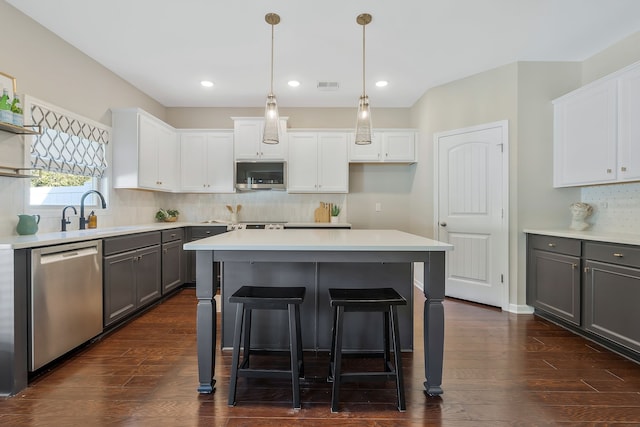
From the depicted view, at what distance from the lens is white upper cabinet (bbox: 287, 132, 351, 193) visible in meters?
4.59

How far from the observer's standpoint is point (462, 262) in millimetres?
3822

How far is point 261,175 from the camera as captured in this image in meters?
4.56

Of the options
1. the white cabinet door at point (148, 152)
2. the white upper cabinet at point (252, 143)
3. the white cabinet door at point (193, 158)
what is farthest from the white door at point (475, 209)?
the white cabinet door at point (148, 152)

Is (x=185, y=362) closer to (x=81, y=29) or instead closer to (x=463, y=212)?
(x=81, y=29)

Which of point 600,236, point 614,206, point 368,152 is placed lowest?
point 600,236

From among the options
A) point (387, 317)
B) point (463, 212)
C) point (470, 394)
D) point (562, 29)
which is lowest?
point (470, 394)

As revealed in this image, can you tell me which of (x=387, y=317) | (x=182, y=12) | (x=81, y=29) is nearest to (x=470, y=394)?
(x=387, y=317)

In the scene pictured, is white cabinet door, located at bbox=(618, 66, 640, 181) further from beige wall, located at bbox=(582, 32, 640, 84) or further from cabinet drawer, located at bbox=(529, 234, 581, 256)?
cabinet drawer, located at bbox=(529, 234, 581, 256)

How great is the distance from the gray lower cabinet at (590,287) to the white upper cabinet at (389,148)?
1.97m

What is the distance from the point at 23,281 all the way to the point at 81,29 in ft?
7.42

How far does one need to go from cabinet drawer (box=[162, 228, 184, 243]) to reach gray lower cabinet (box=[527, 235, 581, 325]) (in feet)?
13.2

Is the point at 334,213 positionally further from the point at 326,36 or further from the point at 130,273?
the point at 130,273

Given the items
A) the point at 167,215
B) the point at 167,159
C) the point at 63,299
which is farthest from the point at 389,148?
the point at 63,299

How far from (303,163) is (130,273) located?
2.59 metres
